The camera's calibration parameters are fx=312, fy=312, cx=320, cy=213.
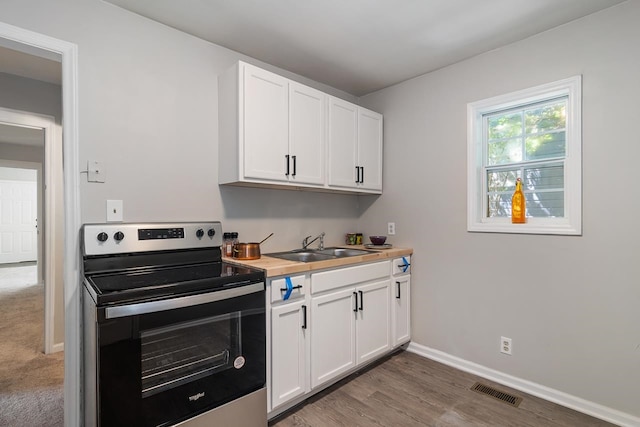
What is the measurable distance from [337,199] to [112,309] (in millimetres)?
2189

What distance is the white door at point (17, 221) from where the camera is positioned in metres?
7.00

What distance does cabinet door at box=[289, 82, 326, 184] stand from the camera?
229 centimetres

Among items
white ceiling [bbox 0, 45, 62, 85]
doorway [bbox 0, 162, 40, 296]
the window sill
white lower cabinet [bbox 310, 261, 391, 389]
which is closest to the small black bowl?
white lower cabinet [bbox 310, 261, 391, 389]

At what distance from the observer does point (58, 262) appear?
113 inches

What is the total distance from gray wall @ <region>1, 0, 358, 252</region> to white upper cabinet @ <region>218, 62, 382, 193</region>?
0.15 metres

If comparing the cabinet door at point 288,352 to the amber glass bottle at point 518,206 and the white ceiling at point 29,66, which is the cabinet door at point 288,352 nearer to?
the amber glass bottle at point 518,206

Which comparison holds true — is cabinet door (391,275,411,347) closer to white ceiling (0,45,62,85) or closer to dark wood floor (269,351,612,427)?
dark wood floor (269,351,612,427)

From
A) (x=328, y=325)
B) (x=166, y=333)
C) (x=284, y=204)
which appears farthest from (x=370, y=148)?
(x=166, y=333)

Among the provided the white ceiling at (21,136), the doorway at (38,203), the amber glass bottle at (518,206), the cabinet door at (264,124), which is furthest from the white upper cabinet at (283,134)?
the white ceiling at (21,136)

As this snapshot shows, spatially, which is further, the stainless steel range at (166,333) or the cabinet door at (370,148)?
the cabinet door at (370,148)

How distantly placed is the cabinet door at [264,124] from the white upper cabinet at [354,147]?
47 cm

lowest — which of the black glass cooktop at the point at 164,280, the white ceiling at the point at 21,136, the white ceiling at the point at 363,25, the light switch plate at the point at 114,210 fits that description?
the black glass cooktop at the point at 164,280

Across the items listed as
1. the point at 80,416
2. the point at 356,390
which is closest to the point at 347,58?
the point at 356,390

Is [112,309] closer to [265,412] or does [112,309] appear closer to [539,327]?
[265,412]
